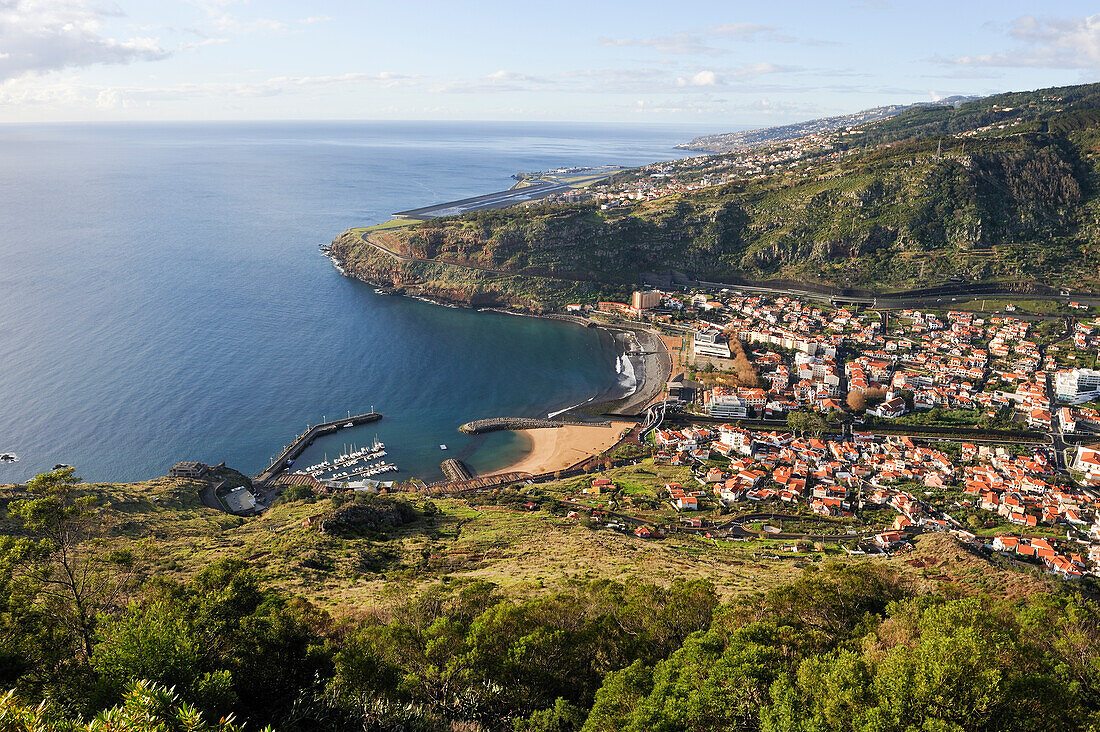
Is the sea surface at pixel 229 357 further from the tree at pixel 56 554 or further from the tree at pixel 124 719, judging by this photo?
the tree at pixel 124 719

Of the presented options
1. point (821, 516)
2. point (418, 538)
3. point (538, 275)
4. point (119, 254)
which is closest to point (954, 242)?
point (538, 275)

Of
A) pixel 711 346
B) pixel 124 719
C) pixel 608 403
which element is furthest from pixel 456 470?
pixel 124 719

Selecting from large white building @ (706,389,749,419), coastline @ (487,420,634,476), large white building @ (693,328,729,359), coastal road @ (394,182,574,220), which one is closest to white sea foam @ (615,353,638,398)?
coastline @ (487,420,634,476)

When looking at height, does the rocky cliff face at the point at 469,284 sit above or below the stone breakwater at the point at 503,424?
above

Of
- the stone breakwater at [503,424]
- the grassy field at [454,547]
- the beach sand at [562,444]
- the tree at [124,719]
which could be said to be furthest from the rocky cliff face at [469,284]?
A: the tree at [124,719]

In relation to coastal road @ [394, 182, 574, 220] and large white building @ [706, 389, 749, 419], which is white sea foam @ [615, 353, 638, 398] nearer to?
large white building @ [706, 389, 749, 419]

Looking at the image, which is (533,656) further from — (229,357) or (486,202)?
(486,202)
